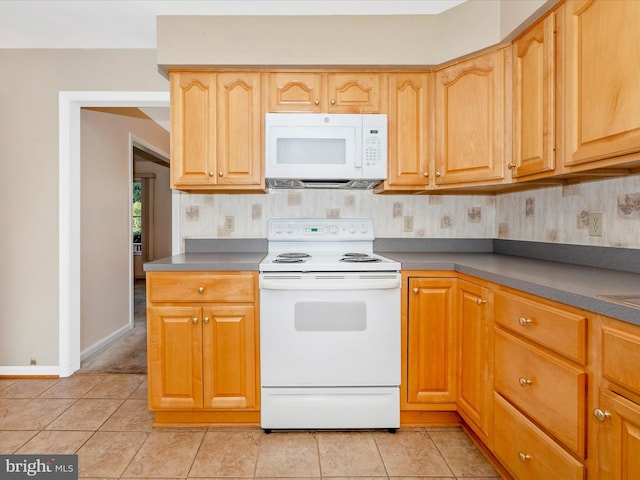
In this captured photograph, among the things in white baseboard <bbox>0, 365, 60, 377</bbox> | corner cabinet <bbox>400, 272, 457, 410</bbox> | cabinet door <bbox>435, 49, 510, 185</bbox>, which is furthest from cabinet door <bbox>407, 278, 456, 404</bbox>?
white baseboard <bbox>0, 365, 60, 377</bbox>

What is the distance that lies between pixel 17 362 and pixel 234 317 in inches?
76.5

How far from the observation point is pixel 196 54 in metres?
2.17

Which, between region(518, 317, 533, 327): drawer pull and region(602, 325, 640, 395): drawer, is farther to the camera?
region(518, 317, 533, 327): drawer pull

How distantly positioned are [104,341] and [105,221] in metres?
1.10

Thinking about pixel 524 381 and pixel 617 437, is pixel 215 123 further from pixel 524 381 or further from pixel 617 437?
pixel 617 437

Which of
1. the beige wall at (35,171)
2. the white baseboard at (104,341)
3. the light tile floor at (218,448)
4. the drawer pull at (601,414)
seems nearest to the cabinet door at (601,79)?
the drawer pull at (601,414)

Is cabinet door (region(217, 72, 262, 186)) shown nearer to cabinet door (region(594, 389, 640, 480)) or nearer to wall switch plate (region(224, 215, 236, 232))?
wall switch plate (region(224, 215, 236, 232))

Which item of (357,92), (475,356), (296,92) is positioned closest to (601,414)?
(475,356)

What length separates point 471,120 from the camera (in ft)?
6.87

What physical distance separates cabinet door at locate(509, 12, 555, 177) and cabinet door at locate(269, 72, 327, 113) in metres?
1.06

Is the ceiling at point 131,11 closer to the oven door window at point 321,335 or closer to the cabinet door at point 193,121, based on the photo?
Result: the cabinet door at point 193,121

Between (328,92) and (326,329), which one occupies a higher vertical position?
(328,92)

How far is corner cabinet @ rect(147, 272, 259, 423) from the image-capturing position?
1940mm

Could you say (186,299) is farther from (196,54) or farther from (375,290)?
(196,54)
